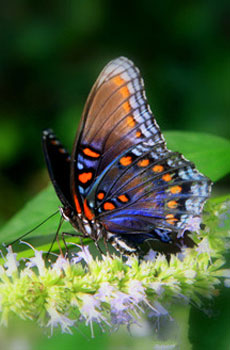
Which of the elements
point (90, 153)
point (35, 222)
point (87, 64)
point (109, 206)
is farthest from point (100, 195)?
point (87, 64)

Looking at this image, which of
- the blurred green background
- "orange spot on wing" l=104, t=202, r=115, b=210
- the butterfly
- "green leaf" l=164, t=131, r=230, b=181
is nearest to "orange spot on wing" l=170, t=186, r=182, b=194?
the butterfly

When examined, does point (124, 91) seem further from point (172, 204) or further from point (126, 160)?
point (172, 204)

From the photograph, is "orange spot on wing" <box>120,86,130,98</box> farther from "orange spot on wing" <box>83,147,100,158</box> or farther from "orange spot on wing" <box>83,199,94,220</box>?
"orange spot on wing" <box>83,199,94,220</box>

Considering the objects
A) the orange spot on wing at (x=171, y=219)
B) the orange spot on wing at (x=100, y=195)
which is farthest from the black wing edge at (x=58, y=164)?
the orange spot on wing at (x=171, y=219)

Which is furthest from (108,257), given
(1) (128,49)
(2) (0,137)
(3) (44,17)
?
(3) (44,17)

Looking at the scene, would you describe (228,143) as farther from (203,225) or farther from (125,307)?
(125,307)

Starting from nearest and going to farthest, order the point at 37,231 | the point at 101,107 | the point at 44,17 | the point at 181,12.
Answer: the point at 37,231 → the point at 101,107 → the point at 181,12 → the point at 44,17
